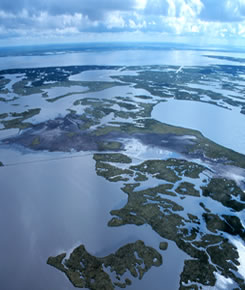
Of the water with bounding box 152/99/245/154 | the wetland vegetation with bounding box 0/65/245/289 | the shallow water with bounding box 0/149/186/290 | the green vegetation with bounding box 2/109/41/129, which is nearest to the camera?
the shallow water with bounding box 0/149/186/290

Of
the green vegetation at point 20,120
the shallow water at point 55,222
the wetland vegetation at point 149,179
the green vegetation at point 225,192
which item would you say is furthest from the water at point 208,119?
the green vegetation at point 20,120

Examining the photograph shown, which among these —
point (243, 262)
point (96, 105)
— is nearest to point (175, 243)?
point (243, 262)

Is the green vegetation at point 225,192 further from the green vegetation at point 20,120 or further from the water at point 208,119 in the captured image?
the green vegetation at point 20,120

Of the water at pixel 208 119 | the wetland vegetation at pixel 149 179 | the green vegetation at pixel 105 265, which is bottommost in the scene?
the water at pixel 208 119

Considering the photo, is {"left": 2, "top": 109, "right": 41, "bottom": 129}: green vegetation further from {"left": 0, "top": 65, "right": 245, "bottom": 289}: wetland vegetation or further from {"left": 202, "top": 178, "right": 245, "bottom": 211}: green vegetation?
{"left": 202, "top": 178, "right": 245, "bottom": 211}: green vegetation

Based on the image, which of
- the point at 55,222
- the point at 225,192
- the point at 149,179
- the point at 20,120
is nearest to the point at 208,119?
the point at 225,192

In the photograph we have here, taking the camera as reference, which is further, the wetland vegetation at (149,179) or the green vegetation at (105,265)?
the wetland vegetation at (149,179)

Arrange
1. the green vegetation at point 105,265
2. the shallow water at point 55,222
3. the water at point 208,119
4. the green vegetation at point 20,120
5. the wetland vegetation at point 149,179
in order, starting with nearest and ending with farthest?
1. the green vegetation at point 105,265
2. the shallow water at point 55,222
3. the wetland vegetation at point 149,179
4. the water at point 208,119
5. the green vegetation at point 20,120

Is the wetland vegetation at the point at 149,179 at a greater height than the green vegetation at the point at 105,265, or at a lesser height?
lesser

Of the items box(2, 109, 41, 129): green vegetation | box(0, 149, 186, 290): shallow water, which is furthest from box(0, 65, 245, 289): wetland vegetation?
box(0, 149, 186, 290): shallow water
